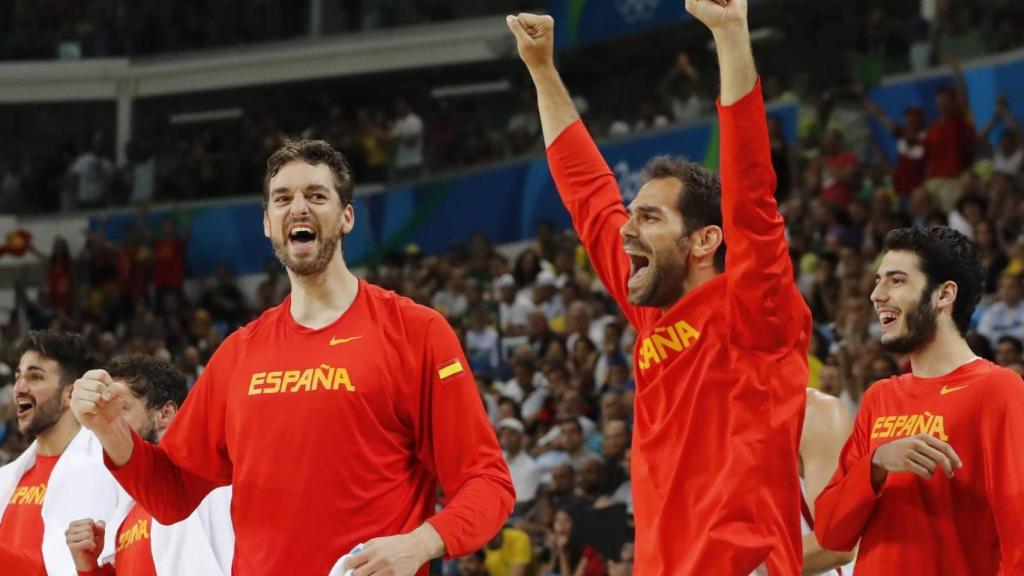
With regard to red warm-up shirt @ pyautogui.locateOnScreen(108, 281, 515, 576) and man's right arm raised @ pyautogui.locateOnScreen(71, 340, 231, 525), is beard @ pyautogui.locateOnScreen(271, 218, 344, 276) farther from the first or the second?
man's right arm raised @ pyautogui.locateOnScreen(71, 340, 231, 525)

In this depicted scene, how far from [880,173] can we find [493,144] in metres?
7.40

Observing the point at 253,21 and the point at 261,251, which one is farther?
the point at 253,21

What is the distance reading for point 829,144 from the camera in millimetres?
15531

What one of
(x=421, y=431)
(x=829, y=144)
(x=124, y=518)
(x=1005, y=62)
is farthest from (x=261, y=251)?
(x=421, y=431)

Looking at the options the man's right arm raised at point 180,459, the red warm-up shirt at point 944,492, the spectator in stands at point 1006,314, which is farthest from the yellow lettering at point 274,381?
the spectator in stands at point 1006,314

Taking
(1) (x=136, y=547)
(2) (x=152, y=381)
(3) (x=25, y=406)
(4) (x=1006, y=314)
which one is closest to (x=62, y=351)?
(3) (x=25, y=406)

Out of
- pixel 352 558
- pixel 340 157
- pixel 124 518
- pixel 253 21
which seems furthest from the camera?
pixel 253 21

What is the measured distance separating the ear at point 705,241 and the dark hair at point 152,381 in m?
2.46

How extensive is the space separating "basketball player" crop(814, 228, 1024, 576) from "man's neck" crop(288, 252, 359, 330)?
164 cm

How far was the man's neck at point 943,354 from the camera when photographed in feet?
16.3

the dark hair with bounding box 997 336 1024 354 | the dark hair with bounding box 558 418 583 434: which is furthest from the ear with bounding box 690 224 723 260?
the dark hair with bounding box 558 418 583 434

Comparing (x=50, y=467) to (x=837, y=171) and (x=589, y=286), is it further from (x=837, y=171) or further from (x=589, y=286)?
(x=837, y=171)

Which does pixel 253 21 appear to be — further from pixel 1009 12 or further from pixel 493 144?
pixel 1009 12

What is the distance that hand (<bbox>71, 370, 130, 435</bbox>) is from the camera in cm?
433
